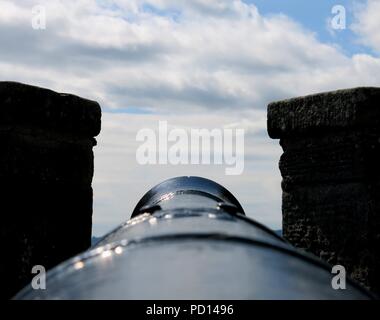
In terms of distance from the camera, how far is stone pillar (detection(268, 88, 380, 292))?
15.4 ft

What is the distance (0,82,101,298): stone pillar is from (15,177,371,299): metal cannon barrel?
2.54m

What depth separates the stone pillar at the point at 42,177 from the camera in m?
4.57

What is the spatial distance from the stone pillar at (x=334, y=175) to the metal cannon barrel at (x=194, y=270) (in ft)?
8.66

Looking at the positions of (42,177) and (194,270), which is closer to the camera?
(194,270)

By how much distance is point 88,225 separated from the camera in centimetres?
519

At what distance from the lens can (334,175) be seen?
4.89 metres

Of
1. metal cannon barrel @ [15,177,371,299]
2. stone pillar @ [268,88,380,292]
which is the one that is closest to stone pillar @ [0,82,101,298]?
stone pillar @ [268,88,380,292]

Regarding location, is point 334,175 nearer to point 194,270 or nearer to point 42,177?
point 42,177

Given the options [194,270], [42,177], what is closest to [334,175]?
[42,177]

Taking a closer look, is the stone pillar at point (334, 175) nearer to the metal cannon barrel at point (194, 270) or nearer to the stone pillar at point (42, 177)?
the stone pillar at point (42, 177)

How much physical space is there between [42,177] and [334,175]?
5.97 feet

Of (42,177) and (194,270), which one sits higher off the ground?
(42,177)

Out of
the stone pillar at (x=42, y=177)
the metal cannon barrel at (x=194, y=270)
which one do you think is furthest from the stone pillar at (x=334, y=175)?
the metal cannon barrel at (x=194, y=270)
